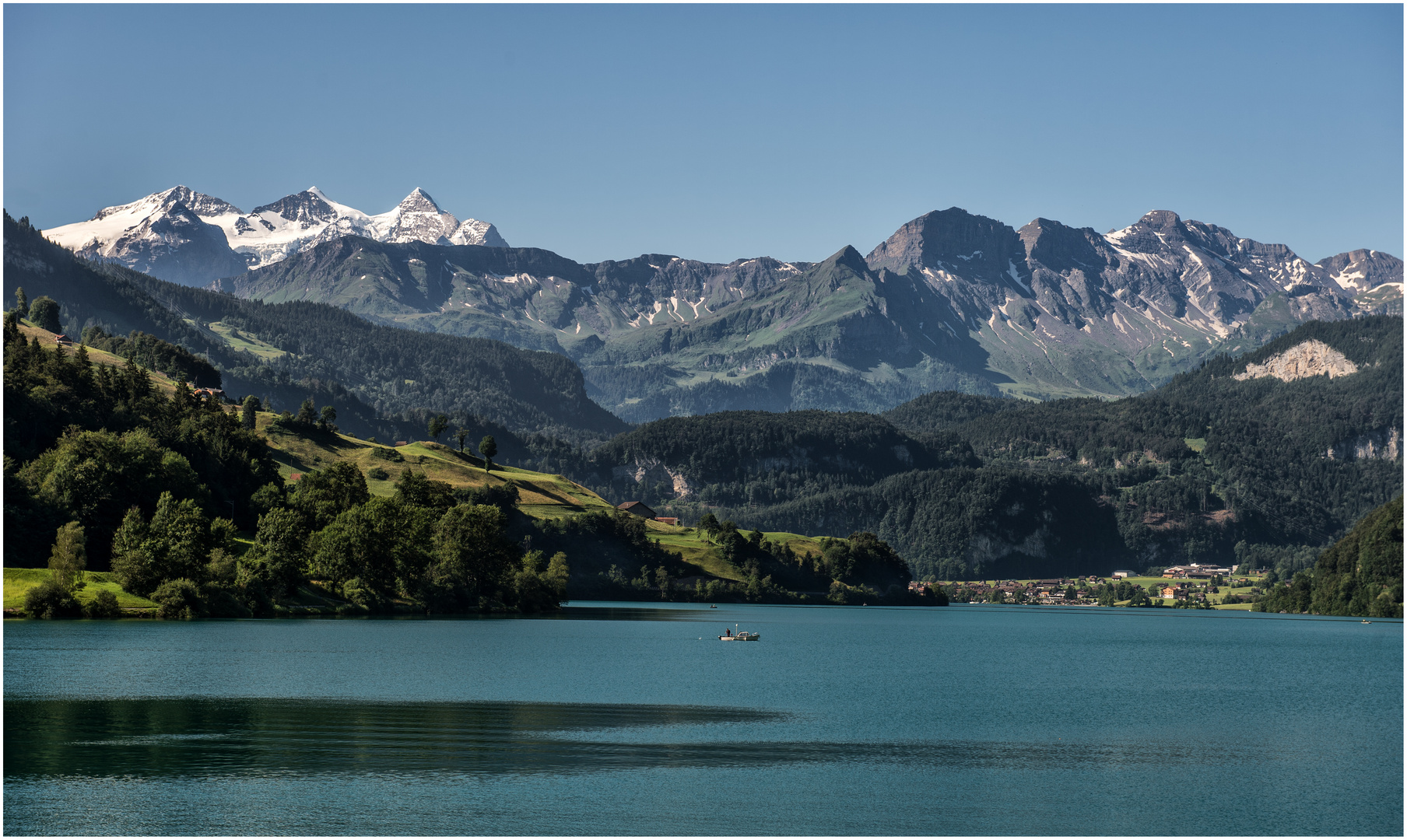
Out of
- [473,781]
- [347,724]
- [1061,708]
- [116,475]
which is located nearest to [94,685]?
[347,724]

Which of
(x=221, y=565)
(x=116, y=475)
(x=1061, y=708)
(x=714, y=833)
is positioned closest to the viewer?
(x=714, y=833)

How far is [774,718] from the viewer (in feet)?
260

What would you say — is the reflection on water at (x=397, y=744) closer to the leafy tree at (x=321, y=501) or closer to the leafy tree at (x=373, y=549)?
the leafy tree at (x=373, y=549)

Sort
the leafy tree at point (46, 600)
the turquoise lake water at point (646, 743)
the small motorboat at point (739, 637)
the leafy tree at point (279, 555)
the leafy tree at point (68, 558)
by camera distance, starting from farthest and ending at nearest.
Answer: the small motorboat at point (739, 637), the leafy tree at point (279, 555), the leafy tree at point (68, 558), the leafy tree at point (46, 600), the turquoise lake water at point (646, 743)

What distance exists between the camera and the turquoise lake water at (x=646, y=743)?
49938mm

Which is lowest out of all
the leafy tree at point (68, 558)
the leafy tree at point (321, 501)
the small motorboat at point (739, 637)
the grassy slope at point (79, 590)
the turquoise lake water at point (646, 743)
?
the small motorboat at point (739, 637)

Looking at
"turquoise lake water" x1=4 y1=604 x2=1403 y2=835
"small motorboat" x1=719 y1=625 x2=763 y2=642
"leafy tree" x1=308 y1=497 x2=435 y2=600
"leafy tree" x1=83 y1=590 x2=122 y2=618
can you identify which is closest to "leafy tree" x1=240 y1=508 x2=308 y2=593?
"leafy tree" x1=308 y1=497 x2=435 y2=600

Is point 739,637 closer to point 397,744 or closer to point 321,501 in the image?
point 321,501

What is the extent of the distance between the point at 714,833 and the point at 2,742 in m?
34.4

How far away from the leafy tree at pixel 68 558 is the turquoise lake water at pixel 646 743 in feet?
33.5

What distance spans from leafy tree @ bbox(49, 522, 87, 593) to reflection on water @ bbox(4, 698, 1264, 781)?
6790cm

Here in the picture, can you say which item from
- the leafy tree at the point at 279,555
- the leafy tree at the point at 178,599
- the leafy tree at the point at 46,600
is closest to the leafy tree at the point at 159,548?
the leafy tree at the point at 178,599

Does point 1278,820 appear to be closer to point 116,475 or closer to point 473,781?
point 473,781

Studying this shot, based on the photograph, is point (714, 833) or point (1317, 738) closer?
point (714, 833)
